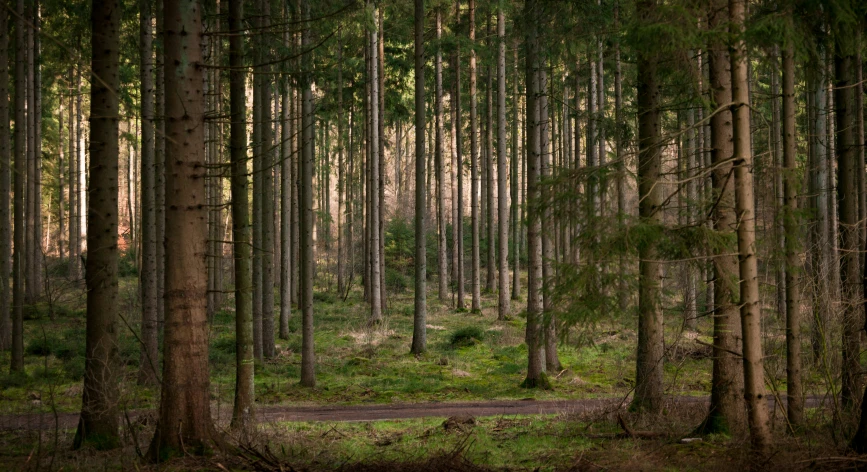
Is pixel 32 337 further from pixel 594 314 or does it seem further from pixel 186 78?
pixel 594 314

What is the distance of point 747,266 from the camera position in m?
6.91

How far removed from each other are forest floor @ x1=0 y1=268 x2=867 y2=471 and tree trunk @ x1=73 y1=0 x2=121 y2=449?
0.28 meters

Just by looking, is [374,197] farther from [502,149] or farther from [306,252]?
[306,252]

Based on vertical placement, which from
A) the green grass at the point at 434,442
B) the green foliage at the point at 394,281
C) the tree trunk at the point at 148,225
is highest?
the tree trunk at the point at 148,225

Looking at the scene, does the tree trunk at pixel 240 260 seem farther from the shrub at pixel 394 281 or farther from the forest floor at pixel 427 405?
the shrub at pixel 394 281

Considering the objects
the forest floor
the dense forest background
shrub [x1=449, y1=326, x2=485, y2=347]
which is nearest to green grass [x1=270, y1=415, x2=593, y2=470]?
the forest floor

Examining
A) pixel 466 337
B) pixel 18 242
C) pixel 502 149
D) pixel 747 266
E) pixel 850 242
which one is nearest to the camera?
pixel 747 266

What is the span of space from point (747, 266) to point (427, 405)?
775cm

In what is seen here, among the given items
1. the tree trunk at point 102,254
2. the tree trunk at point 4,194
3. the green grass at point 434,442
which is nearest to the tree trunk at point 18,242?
the tree trunk at point 4,194

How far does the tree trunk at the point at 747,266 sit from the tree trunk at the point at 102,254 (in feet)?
22.5

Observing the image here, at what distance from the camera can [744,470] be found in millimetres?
6863

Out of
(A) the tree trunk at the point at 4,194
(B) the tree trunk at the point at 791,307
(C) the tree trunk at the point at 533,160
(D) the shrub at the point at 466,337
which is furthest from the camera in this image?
(D) the shrub at the point at 466,337

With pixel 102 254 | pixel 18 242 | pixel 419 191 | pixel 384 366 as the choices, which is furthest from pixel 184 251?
pixel 419 191

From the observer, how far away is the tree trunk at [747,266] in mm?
6887
